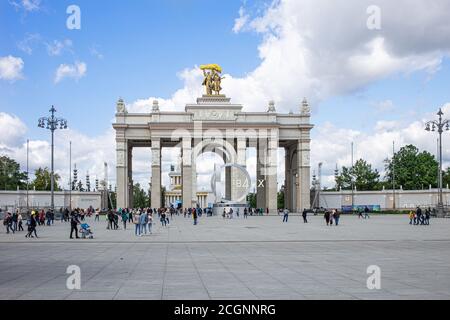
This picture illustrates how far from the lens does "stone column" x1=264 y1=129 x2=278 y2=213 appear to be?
9675cm

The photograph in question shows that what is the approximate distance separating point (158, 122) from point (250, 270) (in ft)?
262

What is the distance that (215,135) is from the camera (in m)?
96.9

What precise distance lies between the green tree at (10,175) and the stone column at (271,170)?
54789 millimetres

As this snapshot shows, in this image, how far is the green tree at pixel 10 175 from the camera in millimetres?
120625

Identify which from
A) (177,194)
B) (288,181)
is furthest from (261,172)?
(177,194)

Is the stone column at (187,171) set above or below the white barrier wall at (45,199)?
above

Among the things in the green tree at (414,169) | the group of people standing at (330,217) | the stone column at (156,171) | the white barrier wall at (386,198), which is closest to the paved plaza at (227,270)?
the group of people standing at (330,217)

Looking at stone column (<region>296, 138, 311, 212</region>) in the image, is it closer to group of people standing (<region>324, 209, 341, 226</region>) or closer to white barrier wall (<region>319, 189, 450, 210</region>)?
white barrier wall (<region>319, 189, 450, 210</region>)

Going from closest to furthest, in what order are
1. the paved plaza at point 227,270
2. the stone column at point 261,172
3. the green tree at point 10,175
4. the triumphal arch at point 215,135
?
the paved plaza at point 227,270
the triumphal arch at point 215,135
the stone column at point 261,172
the green tree at point 10,175

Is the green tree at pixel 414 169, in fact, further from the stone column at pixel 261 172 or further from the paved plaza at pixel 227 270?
the paved plaza at pixel 227 270

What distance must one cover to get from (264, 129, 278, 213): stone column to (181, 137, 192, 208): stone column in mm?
12622

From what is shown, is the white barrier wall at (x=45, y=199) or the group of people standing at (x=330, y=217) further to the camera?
Result: the white barrier wall at (x=45, y=199)

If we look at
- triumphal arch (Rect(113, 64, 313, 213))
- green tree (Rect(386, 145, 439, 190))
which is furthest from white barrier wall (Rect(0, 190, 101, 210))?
green tree (Rect(386, 145, 439, 190))

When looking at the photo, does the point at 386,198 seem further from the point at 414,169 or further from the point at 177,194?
the point at 177,194
